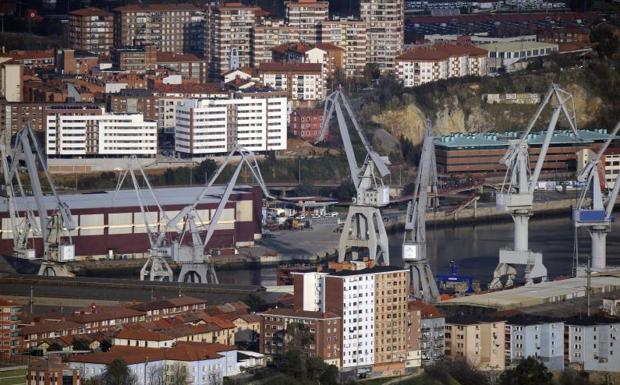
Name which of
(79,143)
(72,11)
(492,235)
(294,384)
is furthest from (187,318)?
(72,11)

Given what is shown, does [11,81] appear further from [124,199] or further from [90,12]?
[124,199]

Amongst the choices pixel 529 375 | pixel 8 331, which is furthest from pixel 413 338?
pixel 8 331

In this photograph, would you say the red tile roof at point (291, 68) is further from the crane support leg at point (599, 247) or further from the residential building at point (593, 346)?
the residential building at point (593, 346)

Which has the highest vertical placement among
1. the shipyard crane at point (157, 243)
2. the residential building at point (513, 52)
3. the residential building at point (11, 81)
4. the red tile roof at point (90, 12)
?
the red tile roof at point (90, 12)

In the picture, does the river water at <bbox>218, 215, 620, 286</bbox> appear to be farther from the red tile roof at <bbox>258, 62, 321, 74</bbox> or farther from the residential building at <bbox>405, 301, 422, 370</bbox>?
the red tile roof at <bbox>258, 62, 321, 74</bbox>

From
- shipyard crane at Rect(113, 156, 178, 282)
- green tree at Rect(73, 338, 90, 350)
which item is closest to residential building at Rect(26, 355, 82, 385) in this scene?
green tree at Rect(73, 338, 90, 350)

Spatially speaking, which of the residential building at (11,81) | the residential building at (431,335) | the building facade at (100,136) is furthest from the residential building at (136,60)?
the residential building at (431,335)
